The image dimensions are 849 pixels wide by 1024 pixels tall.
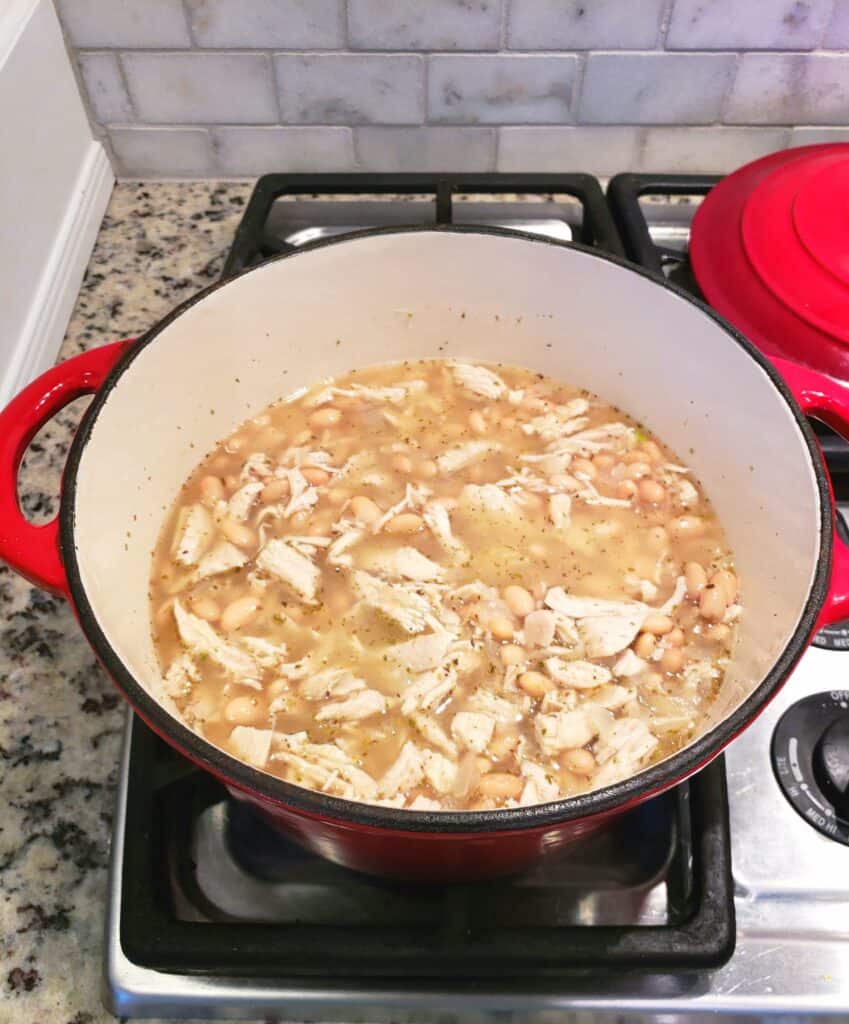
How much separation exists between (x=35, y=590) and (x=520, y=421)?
84cm

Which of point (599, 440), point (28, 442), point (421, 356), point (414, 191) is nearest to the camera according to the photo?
point (28, 442)

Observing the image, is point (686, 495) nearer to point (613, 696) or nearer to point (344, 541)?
point (613, 696)

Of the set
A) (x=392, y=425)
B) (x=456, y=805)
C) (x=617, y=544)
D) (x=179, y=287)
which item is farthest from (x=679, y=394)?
(x=179, y=287)

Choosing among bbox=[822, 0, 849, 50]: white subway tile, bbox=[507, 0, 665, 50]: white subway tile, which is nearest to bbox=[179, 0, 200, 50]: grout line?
bbox=[507, 0, 665, 50]: white subway tile

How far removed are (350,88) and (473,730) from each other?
1.34 metres

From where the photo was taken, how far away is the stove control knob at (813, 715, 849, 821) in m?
1.12

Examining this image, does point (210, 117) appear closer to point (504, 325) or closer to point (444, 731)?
point (504, 325)

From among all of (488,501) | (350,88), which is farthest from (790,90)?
(488,501)

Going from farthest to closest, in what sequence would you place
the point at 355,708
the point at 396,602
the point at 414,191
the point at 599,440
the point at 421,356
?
1. the point at 414,191
2. the point at 421,356
3. the point at 599,440
4. the point at 396,602
5. the point at 355,708

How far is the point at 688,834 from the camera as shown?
43.7 inches

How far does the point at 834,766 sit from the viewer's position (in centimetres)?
112

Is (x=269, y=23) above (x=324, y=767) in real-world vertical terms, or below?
above

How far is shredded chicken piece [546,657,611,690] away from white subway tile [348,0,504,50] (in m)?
1.22

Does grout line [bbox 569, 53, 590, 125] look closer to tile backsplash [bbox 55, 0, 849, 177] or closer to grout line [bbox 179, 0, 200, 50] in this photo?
tile backsplash [bbox 55, 0, 849, 177]
